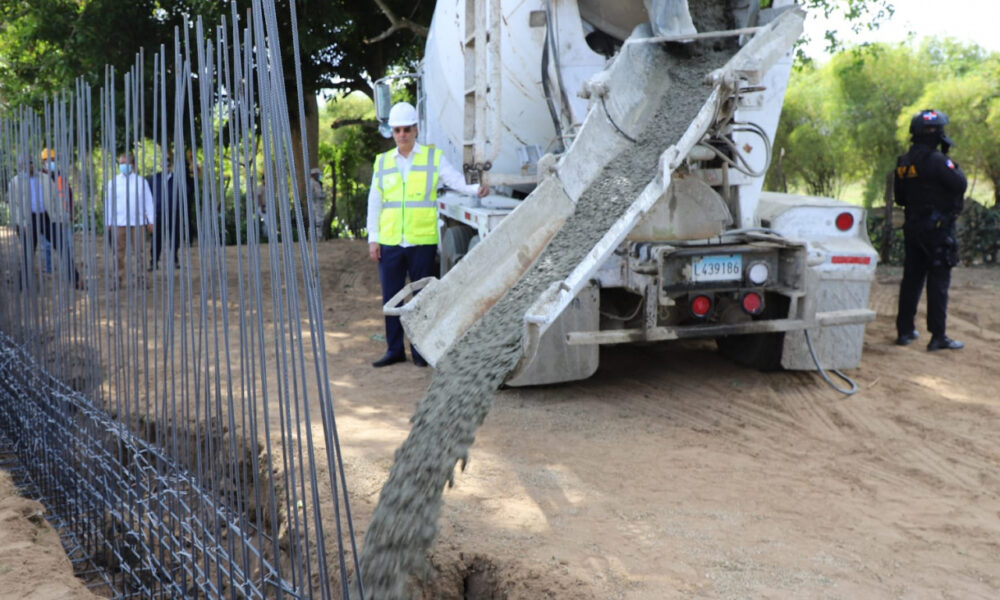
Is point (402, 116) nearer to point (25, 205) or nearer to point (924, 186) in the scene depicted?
point (25, 205)

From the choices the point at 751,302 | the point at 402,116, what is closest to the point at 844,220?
the point at 751,302

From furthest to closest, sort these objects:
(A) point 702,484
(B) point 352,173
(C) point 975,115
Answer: (B) point 352,173 → (C) point 975,115 → (A) point 702,484

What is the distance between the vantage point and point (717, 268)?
5621 mm

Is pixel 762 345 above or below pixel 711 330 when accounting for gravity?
below

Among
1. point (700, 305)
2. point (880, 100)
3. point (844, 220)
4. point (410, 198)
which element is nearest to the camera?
point (700, 305)

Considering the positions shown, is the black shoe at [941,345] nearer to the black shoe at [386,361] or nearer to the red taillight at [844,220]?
the red taillight at [844,220]

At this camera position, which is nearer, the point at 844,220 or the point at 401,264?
the point at 844,220

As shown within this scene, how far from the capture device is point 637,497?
4340 millimetres

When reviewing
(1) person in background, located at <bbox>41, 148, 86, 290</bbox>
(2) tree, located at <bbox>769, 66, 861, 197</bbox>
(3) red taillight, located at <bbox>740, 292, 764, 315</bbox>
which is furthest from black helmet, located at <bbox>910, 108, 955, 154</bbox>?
(2) tree, located at <bbox>769, 66, 861, 197</bbox>

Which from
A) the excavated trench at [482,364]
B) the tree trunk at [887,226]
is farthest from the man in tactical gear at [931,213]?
the tree trunk at [887,226]

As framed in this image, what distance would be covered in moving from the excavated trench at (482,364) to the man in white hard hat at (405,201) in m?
1.58

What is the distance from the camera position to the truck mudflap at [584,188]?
4.77 metres

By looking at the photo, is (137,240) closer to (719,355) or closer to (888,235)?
(719,355)

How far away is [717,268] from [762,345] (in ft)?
3.84
